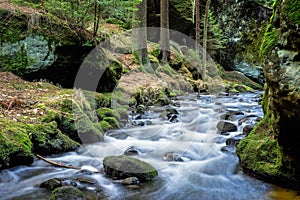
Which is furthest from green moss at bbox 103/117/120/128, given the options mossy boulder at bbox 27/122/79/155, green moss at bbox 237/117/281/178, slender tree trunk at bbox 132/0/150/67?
slender tree trunk at bbox 132/0/150/67

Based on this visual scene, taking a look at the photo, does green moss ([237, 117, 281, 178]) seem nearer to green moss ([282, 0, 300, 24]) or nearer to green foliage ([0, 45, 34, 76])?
green moss ([282, 0, 300, 24])

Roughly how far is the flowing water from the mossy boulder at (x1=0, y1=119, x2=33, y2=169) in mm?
129

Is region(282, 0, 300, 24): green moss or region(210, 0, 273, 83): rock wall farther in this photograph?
region(210, 0, 273, 83): rock wall

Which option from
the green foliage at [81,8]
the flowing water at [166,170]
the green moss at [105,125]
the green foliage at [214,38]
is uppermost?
the green foliage at [214,38]

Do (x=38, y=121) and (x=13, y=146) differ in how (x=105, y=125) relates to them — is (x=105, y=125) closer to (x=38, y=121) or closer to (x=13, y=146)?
(x=38, y=121)

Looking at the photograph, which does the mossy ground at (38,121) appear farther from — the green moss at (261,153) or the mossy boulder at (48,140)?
the green moss at (261,153)

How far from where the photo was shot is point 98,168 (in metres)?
4.97

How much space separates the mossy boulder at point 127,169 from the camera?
4.38m

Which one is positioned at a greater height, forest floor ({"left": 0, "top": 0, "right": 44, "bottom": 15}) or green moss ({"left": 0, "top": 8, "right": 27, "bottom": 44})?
forest floor ({"left": 0, "top": 0, "right": 44, "bottom": 15})

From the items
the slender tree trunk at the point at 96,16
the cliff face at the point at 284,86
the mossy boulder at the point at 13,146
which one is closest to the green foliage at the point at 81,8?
the slender tree trunk at the point at 96,16

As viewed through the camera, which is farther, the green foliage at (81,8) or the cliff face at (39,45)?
the green foliage at (81,8)

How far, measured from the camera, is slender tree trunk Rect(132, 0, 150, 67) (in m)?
13.8

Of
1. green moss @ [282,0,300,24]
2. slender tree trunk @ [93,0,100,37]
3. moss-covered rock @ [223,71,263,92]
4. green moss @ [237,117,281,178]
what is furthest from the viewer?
moss-covered rock @ [223,71,263,92]

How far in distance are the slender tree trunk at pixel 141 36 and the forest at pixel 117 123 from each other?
0.05 meters
